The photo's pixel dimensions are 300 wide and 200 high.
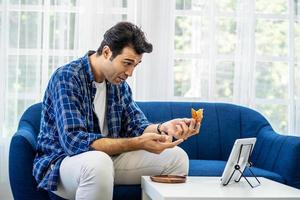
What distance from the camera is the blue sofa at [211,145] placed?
87.4 inches

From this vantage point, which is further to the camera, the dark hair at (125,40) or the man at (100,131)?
the dark hair at (125,40)

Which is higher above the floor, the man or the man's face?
the man's face

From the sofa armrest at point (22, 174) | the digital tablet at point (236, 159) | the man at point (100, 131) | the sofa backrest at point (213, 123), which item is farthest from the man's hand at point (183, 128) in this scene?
the sofa backrest at point (213, 123)

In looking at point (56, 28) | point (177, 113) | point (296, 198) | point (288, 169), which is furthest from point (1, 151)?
point (296, 198)

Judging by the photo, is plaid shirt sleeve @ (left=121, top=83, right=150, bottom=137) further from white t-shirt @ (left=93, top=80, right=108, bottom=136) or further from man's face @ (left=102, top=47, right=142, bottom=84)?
man's face @ (left=102, top=47, right=142, bottom=84)

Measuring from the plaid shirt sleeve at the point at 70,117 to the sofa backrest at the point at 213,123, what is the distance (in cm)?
100

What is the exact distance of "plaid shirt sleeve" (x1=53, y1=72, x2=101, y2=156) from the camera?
195 cm

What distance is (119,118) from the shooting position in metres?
2.31

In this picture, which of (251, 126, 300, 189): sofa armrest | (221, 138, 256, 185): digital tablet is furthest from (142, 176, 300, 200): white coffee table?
(251, 126, 300, 189): sofa armrest

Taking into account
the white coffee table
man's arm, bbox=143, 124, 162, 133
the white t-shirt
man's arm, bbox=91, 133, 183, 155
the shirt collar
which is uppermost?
the shirt collar

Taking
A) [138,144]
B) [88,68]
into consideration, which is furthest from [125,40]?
[138,144]

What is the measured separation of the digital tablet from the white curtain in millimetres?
1381

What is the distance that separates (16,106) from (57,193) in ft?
4.17

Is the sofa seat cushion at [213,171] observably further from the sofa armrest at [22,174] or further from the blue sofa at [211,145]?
the sofa armrest at [22,174]
